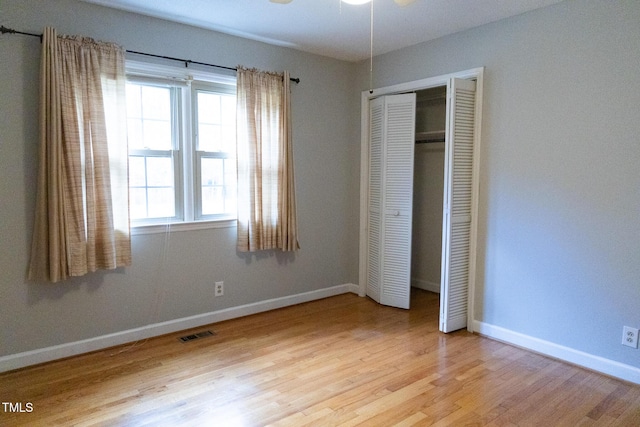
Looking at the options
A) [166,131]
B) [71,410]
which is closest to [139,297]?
[71,410]

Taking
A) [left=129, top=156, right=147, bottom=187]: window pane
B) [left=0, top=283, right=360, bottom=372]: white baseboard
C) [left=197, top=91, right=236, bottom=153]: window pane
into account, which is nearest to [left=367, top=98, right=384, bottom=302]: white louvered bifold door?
[left=0, top=283, right=360, bottom=372]: white baseboard

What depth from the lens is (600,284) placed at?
9.12ft

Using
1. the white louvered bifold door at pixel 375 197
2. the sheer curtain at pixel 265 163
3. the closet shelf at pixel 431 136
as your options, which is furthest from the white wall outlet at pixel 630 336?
the sheer curtain at pixel 265 163

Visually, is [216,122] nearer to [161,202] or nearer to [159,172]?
[159,172]

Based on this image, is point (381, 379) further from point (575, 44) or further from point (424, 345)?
A: point (575, 44)

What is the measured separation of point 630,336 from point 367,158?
106 inches

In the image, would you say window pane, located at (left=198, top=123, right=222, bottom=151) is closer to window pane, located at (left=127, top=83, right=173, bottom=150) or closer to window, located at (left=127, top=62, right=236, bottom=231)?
window, located at (left=127, top=62, right=236, bottom=231)

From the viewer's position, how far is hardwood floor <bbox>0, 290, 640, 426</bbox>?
88.7 inches

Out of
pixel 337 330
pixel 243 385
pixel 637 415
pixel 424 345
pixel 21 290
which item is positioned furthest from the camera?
pixel 337 330

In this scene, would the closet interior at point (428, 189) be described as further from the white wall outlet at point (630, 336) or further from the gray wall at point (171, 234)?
the white wall outlet at point (630, 336)

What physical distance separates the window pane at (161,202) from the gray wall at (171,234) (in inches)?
7.6

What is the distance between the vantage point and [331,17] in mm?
3193

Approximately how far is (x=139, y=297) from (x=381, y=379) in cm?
198

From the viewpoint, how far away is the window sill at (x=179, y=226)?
324 centimetres
